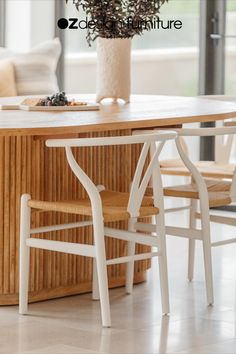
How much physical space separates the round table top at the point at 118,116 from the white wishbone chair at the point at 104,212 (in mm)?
105

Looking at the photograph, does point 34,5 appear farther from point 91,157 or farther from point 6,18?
point 91,157

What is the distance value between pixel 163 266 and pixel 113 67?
1289 mm

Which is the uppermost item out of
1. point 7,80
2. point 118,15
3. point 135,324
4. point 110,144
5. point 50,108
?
point 118,15

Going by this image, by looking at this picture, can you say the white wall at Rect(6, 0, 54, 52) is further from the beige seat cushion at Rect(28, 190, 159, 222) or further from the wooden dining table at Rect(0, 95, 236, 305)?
the beige seat cushion at Rect(28, 190, 159, 222)

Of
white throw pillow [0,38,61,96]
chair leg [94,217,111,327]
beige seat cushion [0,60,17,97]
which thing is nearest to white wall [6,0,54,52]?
white throw pillow [0,38,61,96]

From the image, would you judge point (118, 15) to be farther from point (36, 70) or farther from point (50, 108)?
point (36, 70)

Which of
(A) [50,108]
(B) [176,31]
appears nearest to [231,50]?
(B) [176,31]

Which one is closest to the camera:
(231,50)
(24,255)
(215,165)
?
(24,255)

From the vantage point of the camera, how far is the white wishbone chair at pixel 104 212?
3.71m

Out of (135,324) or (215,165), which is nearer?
(135,324)

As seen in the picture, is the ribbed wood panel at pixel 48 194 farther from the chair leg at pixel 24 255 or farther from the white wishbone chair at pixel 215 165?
the white wishbone chair at pixel 215 165

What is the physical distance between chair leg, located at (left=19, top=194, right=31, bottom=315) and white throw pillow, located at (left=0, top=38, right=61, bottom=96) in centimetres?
257

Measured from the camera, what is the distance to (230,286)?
4.51 meters

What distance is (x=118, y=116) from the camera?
4.18 meters
